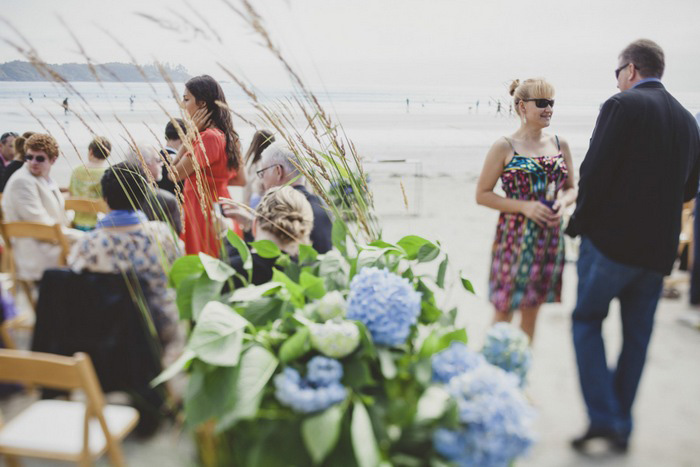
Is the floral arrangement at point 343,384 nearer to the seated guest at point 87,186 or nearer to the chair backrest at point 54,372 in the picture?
the chair backrest at point 54,372

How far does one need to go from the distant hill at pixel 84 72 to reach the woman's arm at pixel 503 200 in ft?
6.20

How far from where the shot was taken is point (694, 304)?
3.90 metres

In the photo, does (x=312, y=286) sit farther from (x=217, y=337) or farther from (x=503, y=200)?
(x=503, y=200)

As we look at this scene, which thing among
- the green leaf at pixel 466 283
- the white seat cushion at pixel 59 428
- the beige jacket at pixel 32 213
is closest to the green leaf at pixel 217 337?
the green leaf at pixel 466 283

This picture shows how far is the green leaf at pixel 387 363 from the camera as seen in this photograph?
1.83ft

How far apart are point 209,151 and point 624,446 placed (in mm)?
2355

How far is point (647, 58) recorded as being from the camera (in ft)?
6.72

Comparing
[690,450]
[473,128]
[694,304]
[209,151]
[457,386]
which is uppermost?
[457,386]

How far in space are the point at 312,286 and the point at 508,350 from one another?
0.26 metres

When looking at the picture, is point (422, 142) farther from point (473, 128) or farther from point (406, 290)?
point (406, 290)

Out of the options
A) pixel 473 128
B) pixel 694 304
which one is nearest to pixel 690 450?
pixel 694 304

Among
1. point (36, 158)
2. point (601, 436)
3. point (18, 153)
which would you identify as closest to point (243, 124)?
point (36, 158)

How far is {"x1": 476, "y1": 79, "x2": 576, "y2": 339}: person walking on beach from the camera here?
93.7 inches

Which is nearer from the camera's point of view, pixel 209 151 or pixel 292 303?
pixel 292 303
